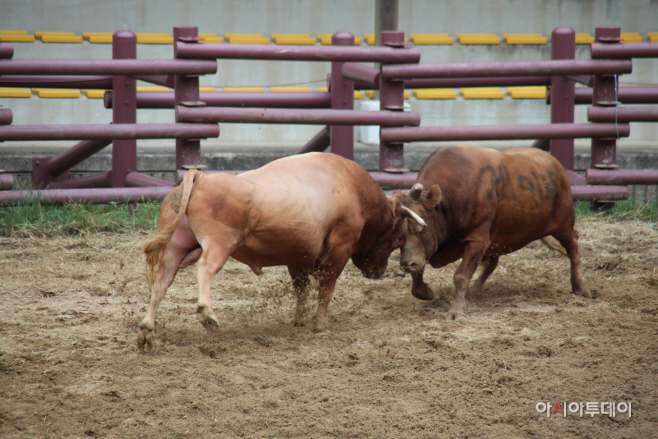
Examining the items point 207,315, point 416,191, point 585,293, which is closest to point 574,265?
point 585,293

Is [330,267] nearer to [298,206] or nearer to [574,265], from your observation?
[298,206]

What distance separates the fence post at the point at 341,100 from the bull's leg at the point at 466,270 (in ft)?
9.63

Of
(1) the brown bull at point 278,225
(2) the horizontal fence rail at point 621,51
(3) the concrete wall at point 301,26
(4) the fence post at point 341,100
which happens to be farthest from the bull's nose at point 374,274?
(3) the concrete wall at point 301,26

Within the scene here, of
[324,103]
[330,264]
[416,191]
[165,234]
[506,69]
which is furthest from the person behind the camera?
[324,103]

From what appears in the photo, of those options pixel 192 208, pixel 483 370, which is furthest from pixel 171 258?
pixel 483 370

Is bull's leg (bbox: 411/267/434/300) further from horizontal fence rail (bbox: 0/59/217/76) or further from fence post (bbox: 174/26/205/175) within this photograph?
horizontal fence rail (bbox: 0/59/217/76)

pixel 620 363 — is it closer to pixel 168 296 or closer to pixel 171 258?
pixel 171 258

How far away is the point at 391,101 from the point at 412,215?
2.65 metres

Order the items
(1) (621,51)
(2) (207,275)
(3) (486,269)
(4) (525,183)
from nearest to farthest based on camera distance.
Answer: (2) (207,275), (4) (525,183), (3) (486,269), (1) (621,51)

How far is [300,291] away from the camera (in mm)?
4164

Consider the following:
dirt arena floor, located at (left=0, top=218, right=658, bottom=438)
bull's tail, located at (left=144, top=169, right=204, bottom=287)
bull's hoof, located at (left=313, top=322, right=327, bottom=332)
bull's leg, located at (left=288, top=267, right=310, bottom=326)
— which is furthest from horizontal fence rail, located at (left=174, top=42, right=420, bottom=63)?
bull's hoof, located at (left=313, top=322, right=327, bottom=332)

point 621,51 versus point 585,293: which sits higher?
point 621,51

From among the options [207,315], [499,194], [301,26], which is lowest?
[207,315]

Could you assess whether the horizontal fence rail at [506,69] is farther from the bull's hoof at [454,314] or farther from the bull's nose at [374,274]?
the bull's hoof at [454,314]
